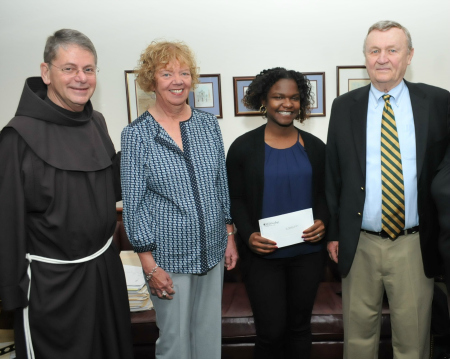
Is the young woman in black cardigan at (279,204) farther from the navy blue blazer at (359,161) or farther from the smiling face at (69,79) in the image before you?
the smiling face at (69,79)

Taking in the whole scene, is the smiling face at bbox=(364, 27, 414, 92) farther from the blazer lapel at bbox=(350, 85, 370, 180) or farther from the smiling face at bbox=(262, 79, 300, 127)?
the smiling face at bbox=(262, 79, 300, 127)

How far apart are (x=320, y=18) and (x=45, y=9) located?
216cm

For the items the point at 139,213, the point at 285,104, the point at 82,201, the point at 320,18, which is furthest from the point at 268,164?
the point at 320,18

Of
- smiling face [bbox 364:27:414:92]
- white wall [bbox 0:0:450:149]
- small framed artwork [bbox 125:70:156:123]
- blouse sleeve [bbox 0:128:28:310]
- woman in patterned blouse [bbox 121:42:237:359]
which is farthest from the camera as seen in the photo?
small framed artwork [bbox 125:70:156:123]

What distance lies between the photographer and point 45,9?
320 cm

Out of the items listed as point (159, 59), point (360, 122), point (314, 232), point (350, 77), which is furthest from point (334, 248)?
point (350, 77)

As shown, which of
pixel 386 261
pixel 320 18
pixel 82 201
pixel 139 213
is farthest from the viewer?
pixel 320 18

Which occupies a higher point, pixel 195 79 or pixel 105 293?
pixel 195 79

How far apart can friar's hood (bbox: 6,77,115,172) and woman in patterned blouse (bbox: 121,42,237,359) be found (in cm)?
16

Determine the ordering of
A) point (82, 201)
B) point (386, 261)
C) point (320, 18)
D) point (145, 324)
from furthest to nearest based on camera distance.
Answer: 1. point (320, 18)
2. point (145, 324)
3. point (386, 261)
4. point (82, 201)

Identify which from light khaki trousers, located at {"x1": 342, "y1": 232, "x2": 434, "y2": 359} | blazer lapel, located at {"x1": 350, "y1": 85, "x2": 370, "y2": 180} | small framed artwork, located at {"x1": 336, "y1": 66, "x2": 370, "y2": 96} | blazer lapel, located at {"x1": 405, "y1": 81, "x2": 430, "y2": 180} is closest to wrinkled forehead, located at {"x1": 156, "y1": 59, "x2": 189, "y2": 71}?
blazer lapel, located at {"x1": 350, "y1": 85, "x2": 370, "y2": 180}

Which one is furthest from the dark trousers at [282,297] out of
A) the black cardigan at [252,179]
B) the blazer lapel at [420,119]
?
the blazer lapel at [420,119]

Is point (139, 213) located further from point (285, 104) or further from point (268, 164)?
point (285, 104)

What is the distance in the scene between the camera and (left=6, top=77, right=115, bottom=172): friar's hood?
66.1 inches
